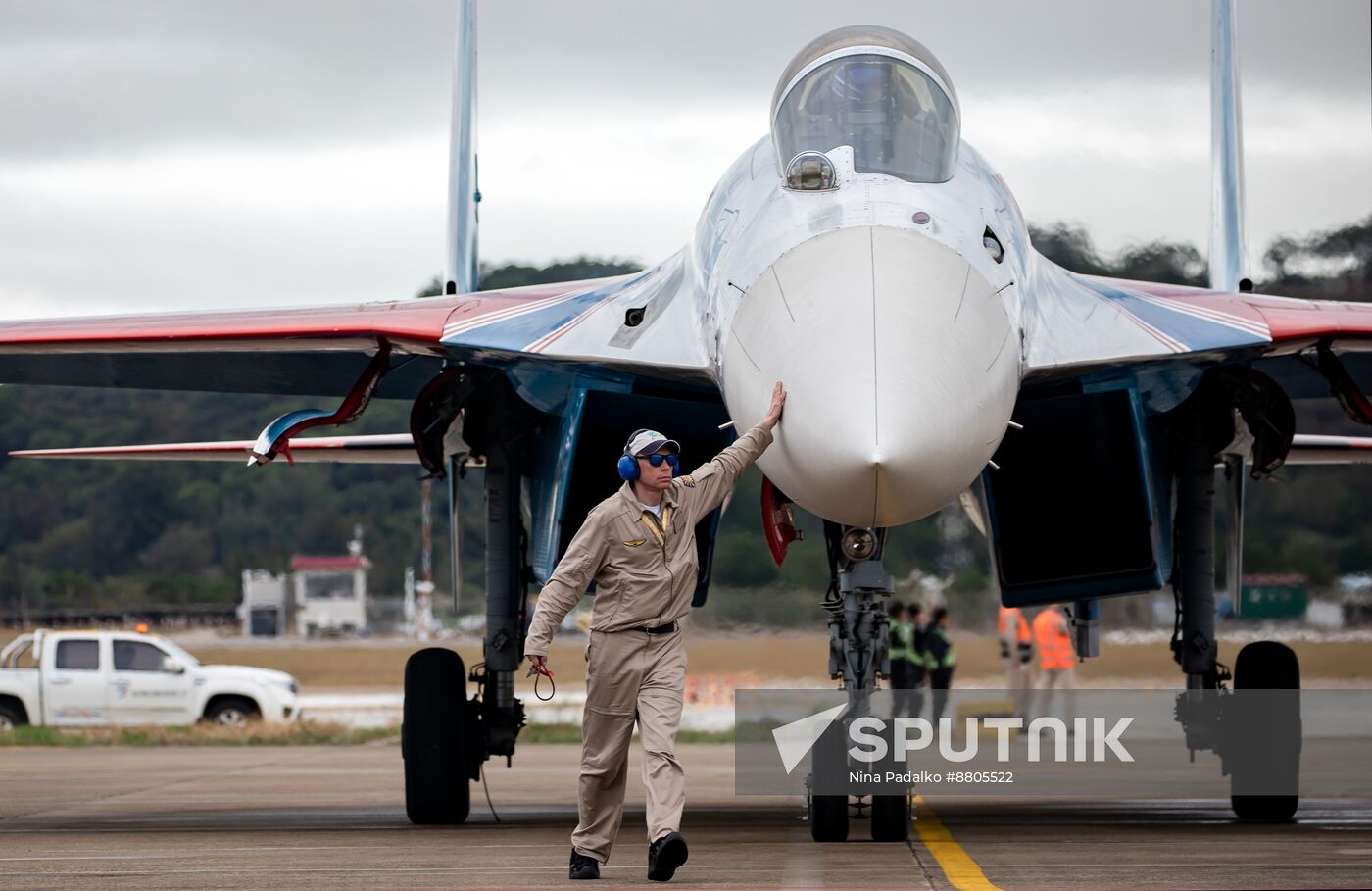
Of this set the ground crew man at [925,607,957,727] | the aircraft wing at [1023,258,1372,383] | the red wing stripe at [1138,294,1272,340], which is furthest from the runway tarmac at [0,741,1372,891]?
the ground crew man at [925,607,957,727]

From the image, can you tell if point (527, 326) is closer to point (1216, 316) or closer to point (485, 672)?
point (485, 672)

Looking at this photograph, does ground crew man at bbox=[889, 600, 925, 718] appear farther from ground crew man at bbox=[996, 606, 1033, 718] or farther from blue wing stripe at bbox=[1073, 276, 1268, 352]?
blue wing stripe at bbox=[1073, 276, 1268, 352]

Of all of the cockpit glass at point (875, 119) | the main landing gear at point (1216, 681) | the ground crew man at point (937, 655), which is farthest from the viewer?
the ground crew man at point (937, 655)

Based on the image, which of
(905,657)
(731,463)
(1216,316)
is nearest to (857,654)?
(731,463)

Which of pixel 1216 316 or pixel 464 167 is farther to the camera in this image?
pixel 464 167

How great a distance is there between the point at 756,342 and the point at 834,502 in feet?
2.68

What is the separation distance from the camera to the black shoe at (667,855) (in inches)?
242

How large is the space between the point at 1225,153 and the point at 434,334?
652 cm

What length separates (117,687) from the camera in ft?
71.5

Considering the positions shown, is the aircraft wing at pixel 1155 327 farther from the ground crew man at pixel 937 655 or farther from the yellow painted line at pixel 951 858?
the ground crew man at pixel 937 655

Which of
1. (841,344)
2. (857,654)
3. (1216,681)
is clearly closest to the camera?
(841,344)

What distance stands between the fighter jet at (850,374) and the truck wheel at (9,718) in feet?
42.2

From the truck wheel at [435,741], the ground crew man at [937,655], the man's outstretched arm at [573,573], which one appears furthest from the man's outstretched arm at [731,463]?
the ground crew man at [937,655]

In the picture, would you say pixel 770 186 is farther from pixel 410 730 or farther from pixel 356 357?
pixel 410 730
